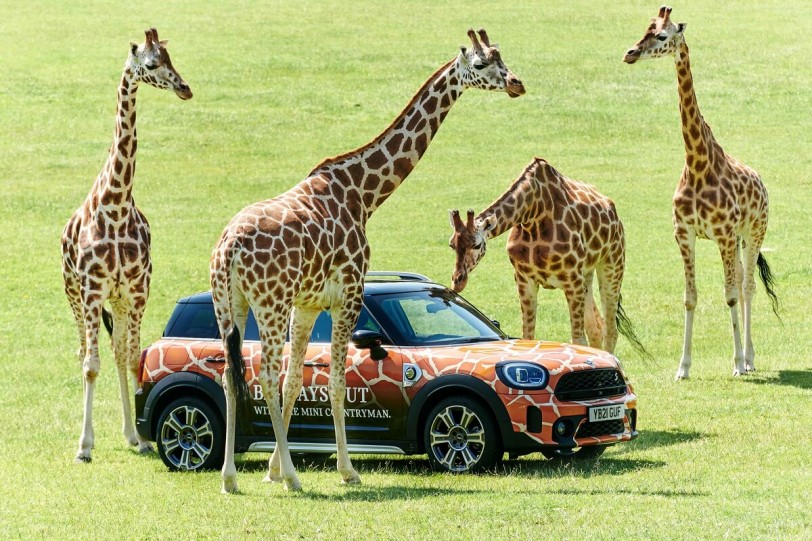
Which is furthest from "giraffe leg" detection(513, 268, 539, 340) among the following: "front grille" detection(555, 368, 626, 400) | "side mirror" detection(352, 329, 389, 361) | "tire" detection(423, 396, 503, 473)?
"tire" detection(423, 396, 503, 473)

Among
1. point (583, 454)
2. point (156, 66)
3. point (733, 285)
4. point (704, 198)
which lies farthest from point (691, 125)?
point (156, 66)

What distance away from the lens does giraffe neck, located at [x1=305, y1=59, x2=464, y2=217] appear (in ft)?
40.1

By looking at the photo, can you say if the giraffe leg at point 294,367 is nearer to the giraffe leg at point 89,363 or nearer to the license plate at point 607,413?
the license plate at point 607,413

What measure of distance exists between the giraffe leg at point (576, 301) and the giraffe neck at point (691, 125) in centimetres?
346

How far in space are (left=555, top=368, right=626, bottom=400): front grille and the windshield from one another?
48.3 inches

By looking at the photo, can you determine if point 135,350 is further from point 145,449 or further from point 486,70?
point 486,70

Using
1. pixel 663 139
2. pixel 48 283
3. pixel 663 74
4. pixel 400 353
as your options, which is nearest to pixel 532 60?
pixel 663 74

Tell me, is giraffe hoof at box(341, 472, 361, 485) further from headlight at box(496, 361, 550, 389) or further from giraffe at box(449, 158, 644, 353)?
giraffe at box(449, 158, 644, 353)

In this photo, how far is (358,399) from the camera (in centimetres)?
1220

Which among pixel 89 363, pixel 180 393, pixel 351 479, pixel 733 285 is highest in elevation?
pixel 733 285

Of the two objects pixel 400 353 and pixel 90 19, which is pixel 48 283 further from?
pixel 90 19

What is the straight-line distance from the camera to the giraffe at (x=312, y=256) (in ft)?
35.8

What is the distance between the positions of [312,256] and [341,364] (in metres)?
1.02

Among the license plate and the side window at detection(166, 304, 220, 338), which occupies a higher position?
the side window at detection(166, 304, 220, 338)
